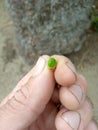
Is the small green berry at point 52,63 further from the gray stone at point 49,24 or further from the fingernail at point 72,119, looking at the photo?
the gray stone at point 49,24

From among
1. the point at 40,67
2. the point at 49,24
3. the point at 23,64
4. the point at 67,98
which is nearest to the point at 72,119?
the point at 67,98

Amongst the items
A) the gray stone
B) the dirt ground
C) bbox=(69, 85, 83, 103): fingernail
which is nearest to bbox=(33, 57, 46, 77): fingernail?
bbox=(69, 85, 83, 103): fingernail

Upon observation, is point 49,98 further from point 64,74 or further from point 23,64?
point 23,64

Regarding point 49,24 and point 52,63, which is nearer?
point 52,63

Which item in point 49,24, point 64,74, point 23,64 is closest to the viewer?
point 64,74

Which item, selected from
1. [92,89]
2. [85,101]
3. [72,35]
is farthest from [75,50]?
[85,101]

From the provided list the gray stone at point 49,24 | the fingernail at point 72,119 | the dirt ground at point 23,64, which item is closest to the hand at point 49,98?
the fingernail at point 72,119

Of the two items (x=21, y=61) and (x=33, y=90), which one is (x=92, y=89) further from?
(x=33, y=90)
